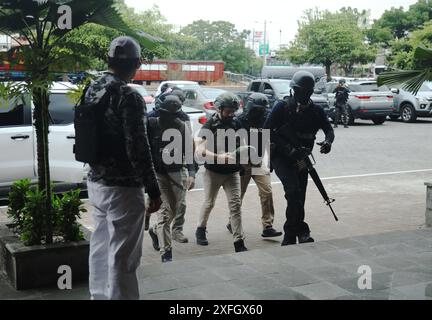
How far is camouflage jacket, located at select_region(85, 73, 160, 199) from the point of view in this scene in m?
3.58

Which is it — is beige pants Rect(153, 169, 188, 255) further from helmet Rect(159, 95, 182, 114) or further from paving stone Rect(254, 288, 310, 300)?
paving stone Rect(254, 288, 310, 300)

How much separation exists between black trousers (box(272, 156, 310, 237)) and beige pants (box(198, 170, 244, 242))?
0.48 metres

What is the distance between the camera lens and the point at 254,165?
24.2 feet

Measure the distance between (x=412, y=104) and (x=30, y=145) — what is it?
1734cm

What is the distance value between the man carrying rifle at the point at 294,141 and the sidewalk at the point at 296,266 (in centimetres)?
42

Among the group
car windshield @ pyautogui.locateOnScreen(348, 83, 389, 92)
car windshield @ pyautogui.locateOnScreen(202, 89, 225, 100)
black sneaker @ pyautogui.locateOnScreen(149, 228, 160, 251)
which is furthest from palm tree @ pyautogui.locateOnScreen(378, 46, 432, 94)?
car windshield @ pyautogui.locateOnScreen(348, 83, 389, 92)

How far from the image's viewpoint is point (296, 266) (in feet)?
17.2

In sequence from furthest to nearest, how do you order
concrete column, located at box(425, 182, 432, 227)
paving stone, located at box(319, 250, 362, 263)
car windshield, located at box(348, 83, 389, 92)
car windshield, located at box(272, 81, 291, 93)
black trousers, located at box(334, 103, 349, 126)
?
car windshield, located at box(348, 83, 389, 92)
car windshield, located at box(272, 81, 291, 93)
black trousers, located at box(334, 103, 349, 126)
concrete column, located at box(425, 182, 432, 227)
paving stone, located at box(319, 250, 362, 263)

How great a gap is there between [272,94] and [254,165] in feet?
46.9

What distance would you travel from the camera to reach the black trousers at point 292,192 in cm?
631

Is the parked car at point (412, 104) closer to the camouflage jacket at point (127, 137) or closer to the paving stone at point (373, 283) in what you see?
the paving stone at point (373, 283)

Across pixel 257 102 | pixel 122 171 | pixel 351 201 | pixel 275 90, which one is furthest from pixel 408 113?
pixel 122 171
